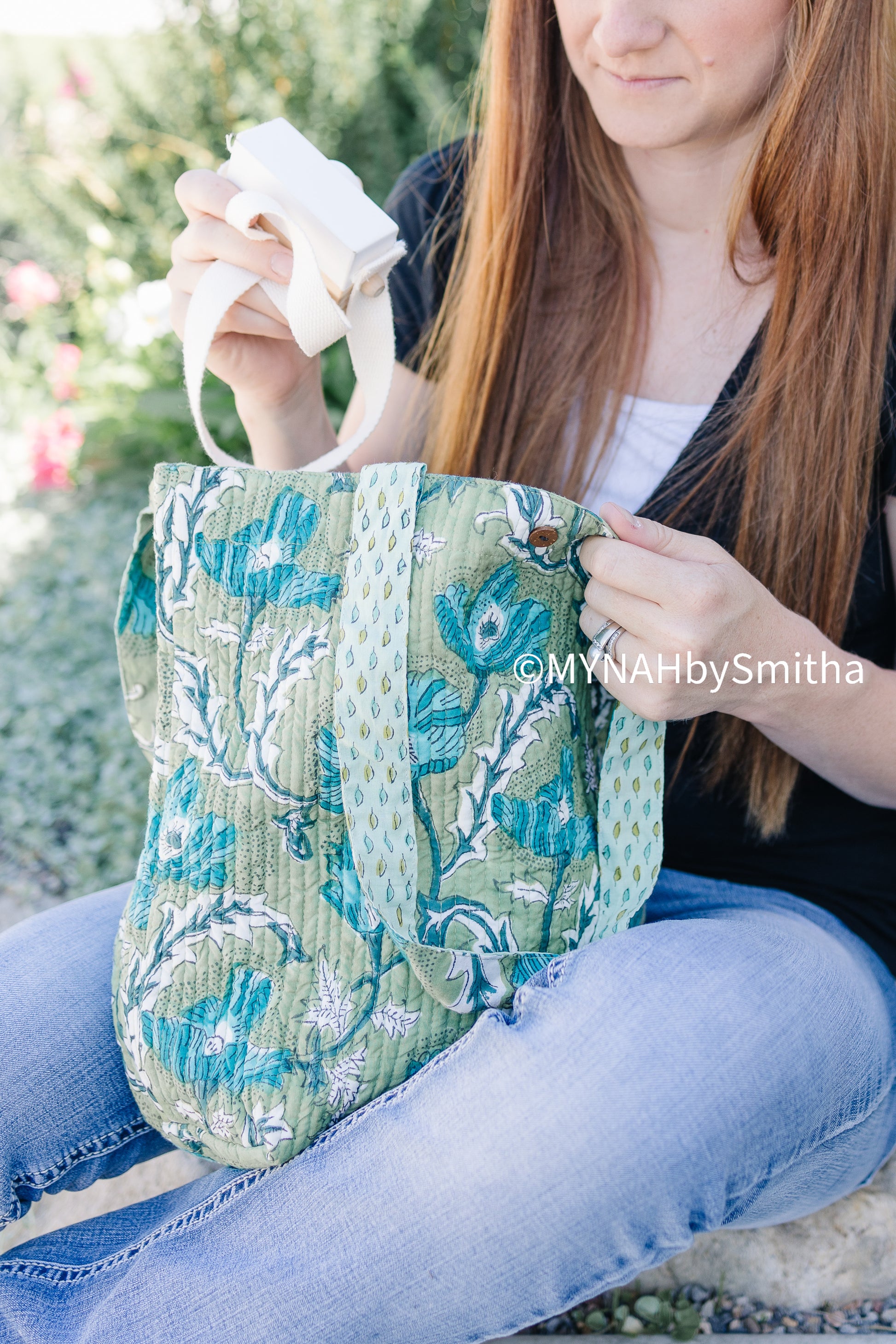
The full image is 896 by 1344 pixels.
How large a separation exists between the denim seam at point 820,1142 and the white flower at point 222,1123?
0.52 m

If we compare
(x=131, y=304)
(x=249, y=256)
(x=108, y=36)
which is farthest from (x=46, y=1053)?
(x=108, y=36)

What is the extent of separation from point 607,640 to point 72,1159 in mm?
903

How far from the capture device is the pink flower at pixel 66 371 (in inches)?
175

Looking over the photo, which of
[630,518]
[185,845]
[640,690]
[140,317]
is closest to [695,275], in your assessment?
[630,518]

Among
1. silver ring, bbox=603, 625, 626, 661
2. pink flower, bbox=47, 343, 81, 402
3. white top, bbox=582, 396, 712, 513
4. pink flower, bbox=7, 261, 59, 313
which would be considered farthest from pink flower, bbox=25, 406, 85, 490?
silver ring, bbox=603, 625, 626, 661

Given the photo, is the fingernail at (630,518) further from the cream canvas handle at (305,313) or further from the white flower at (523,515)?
the cream canvas handle at (305,313)

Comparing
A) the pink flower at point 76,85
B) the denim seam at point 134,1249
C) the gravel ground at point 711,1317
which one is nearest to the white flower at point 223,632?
the denim seam at point 134,1249

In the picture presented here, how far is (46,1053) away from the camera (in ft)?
4.09

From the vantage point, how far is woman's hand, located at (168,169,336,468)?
4.07 feet

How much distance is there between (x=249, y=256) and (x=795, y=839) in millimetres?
1040

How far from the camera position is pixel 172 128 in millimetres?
4223

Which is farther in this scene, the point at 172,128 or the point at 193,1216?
the point at 172,128

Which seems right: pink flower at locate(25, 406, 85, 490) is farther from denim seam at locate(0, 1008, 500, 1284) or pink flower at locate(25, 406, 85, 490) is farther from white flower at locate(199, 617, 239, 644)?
denim seam at locate(0, 1008, 500, 1284)

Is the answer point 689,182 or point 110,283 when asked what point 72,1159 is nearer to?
point 689,182
